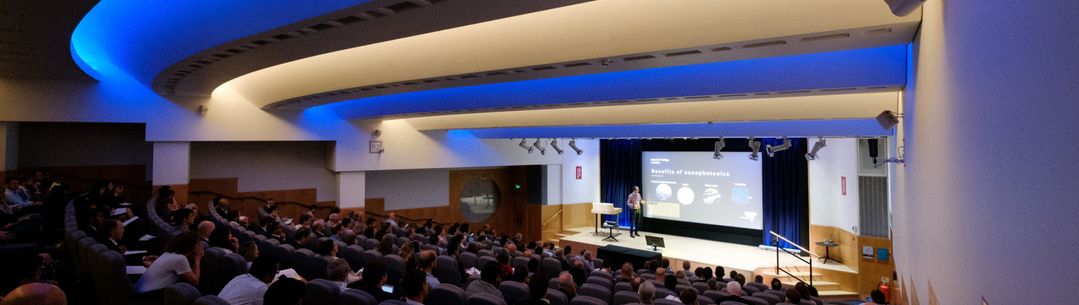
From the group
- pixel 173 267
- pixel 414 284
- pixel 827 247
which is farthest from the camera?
pixel 827 247

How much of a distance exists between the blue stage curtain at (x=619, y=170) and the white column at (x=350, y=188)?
30.8 feet

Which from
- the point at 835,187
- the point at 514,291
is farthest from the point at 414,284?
the point at 835,187

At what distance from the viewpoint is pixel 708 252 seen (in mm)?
15805

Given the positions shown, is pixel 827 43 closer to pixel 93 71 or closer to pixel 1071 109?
pixel 1071 109

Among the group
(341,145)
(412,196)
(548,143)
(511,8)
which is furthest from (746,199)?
(511,8)

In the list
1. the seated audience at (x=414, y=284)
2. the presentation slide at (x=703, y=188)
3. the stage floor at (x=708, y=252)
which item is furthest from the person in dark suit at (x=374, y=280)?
the presentation slide at (x=703, y=188)

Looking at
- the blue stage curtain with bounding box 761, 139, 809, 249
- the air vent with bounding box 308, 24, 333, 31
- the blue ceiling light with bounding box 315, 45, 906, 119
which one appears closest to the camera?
the air vent with bounding box 308, 24, 333, 31

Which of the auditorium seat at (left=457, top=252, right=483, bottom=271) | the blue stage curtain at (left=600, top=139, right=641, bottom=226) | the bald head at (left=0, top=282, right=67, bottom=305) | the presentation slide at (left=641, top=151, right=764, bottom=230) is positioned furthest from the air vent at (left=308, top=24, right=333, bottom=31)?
the blue stage curtain at (left=600, top=139, right=641, bottom=226)

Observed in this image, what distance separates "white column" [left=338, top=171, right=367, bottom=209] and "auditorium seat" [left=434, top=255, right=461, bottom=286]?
837 centimetres

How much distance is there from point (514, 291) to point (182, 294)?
2723mm

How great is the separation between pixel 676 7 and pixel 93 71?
994 centimetres

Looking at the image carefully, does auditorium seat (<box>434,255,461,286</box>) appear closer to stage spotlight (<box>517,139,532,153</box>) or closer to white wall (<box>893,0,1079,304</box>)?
white wall (<box>893,0,1079,304</box>)

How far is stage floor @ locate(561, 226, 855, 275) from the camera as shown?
14.0m

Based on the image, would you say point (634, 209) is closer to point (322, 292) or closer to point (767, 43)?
point (767, 43)
